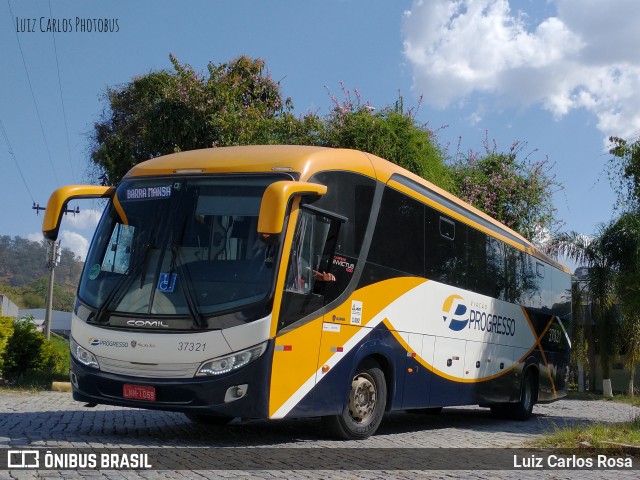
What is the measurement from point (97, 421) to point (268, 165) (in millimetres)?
4682

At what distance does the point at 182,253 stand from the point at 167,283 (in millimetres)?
375

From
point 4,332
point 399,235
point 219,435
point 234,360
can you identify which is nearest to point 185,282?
point 234,360

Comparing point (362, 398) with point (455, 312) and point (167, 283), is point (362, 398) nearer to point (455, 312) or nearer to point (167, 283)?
point (167, 283)

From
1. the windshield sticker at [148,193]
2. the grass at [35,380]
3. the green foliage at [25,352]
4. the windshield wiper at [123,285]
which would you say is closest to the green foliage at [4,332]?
the grass at [35,380]

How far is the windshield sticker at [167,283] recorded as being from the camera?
30.2 ft

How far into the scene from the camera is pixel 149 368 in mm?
9164

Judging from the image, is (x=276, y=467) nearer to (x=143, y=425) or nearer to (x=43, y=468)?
(x=43, y=468)

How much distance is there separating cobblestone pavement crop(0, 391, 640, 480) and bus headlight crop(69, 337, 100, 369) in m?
0.83

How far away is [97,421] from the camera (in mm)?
11703

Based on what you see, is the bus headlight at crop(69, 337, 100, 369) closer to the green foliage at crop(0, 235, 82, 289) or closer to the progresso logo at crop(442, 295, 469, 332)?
the progresso logo at crop(442, 295, 469, 332)

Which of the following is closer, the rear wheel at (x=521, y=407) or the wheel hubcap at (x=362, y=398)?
A: the wheel hubcap at (x=362, y=398)

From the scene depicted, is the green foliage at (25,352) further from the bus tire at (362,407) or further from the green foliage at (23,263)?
the green foliage at (23,263)

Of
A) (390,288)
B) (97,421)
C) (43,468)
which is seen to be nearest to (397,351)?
(390,288)

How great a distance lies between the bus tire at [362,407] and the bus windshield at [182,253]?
222 centimetres
